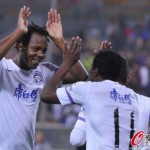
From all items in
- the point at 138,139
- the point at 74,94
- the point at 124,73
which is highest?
the point at 124,73

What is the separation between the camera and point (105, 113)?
5.81 meters

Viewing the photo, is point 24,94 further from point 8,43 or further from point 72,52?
point 72,52

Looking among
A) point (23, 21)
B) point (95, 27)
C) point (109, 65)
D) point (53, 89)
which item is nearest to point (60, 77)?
point (53, 89)

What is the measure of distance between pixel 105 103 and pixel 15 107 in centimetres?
121

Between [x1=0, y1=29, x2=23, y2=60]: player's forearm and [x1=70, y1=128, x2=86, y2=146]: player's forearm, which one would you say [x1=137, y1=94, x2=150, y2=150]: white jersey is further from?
[x1=0, y1=29, x2=23, y2=60]: player's forearm

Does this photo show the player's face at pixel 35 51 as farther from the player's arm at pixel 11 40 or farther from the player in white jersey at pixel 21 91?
the player's arm at pixel 11 40

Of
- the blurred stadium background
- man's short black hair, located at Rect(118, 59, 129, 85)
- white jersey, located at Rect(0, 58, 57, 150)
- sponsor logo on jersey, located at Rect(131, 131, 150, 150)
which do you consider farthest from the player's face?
the blurred stadium background

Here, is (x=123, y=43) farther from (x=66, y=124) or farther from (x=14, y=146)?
(x=14, y=146)

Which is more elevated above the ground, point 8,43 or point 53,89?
point 8,43

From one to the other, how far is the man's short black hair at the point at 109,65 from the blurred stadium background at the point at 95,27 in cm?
885

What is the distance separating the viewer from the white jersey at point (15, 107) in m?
6.74

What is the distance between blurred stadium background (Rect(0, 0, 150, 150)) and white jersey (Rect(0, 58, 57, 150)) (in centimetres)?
787

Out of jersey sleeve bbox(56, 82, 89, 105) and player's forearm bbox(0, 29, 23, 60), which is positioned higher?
player's forearm bbox(0, 29, 23, 60)

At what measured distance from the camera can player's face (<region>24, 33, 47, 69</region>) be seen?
22.0 ft
